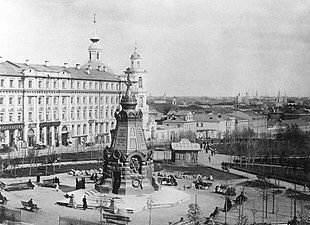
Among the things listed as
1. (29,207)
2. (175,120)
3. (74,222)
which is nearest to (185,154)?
(29,207)

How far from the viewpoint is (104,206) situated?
15.8m

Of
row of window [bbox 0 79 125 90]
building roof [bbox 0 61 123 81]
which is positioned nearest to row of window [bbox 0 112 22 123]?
row of window [bbox 0 79 125 90]

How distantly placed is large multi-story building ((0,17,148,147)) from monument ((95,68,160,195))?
15.6 m

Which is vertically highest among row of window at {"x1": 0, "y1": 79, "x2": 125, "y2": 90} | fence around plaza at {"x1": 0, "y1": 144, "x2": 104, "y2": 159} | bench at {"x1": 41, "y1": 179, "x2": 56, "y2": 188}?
row of window at {"x1": 0, "y1": 79, "x2": 125, "y2": 90}

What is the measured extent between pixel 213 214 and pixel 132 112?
4.98 meters

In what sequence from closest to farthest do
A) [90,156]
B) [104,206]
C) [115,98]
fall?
[104,206] → [90,156] → [115,98]

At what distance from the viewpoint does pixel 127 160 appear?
1764 centimetres

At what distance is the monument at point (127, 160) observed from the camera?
1761 centimetres

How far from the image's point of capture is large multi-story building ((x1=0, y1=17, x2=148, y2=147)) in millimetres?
32469

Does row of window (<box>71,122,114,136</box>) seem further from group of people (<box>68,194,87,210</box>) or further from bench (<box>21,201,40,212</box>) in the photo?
bench (<box>21,201,40,212</box>)

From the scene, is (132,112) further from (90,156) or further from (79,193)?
(90,156)

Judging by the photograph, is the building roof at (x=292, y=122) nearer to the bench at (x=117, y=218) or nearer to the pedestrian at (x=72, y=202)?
the pedestrian at (x=72, y=202)

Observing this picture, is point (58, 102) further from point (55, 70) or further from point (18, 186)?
point (18, 186)

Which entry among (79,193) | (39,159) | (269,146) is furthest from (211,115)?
(79,193)
